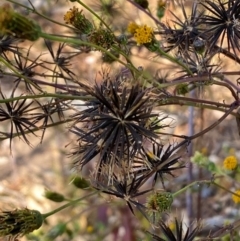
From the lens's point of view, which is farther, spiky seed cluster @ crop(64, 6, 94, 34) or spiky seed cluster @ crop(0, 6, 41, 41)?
spiky seed cluster @ crop(64, 6, 94, 34)

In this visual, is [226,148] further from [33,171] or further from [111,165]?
[33,171]

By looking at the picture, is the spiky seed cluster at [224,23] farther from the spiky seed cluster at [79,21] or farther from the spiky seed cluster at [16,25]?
the spiky seed cluster at [16,25]

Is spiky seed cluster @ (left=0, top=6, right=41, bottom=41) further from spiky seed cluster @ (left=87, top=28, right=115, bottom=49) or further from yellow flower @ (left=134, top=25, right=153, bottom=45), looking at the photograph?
yellow flower @ (left=134, top=25, right=153, bottom=45)

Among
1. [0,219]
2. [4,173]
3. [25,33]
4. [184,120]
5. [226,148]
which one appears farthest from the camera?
[4,173]

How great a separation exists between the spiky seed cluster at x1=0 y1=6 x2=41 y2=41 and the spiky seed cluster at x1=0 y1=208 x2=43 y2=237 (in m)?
0.33

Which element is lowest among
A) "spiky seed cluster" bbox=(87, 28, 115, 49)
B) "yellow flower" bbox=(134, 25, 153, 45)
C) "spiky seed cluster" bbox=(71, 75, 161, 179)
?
"spiky seed cluster" bbox=(71, 75, 161, 179)

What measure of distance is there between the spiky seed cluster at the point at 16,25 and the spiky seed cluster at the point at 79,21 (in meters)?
0.30

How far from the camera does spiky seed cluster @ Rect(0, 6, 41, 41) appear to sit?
2.77 ft

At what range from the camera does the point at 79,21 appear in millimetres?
1177

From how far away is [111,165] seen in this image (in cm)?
103

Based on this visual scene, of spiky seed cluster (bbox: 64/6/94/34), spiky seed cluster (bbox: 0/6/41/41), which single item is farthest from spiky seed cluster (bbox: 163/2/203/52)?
spiky seed cluster (bbox: 0/6/41/41)

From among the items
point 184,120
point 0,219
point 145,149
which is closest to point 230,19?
point 145,149

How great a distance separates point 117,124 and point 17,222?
9.6 inches

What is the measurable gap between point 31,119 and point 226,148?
73 centimetres
